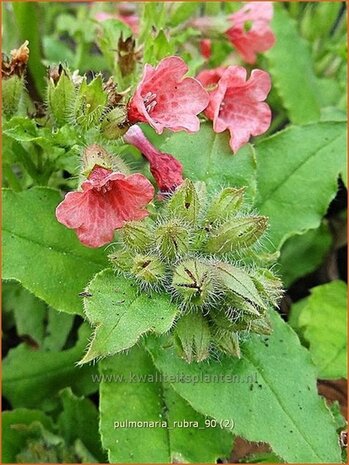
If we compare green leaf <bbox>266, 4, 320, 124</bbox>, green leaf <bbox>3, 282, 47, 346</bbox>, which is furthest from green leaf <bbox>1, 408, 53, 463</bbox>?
green leaf <bbox>266, 4, 320, 124</bbox>

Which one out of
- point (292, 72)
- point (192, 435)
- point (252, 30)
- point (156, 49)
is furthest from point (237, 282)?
point (292, 72)

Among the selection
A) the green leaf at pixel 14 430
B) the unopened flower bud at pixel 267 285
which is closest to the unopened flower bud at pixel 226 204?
the unopened flower bud at pixel 267 285

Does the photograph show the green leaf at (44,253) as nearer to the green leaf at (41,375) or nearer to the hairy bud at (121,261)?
the hairy bud at (121,261)

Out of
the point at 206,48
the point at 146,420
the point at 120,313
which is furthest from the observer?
the point at 206,48

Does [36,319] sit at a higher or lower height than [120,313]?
lower

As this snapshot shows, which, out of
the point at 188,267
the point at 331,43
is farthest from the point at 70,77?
the point at 331,43

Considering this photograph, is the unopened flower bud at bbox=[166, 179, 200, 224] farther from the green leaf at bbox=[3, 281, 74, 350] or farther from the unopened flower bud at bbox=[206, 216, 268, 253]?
the green leaf at bbox=[3, 281, 74, 350]

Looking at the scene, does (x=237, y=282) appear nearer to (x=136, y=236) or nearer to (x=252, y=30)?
(x=136, y=236)
